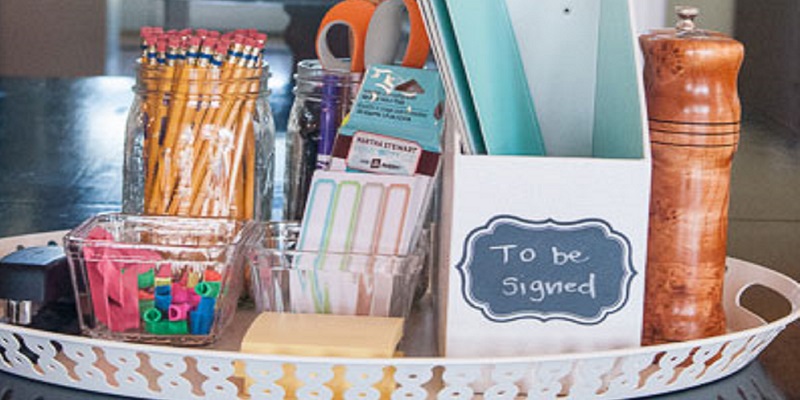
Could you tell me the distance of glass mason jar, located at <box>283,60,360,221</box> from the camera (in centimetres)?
81

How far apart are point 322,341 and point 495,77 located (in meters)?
0.16

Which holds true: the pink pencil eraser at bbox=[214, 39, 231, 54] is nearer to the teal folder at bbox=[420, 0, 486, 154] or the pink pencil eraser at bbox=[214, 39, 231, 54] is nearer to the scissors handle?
the scissors handle

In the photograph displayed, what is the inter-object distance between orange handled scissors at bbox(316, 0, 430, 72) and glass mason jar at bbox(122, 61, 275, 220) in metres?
0.06

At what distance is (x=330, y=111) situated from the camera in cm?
80

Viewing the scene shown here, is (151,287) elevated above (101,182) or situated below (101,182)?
above

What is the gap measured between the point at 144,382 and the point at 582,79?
0.29 metres

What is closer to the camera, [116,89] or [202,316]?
[202,316]

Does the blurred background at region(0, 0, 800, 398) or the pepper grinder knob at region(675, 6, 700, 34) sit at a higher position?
the pepper grinder knob at region(675, 6, 700, 34)

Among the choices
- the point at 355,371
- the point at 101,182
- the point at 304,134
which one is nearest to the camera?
the point at 355,371

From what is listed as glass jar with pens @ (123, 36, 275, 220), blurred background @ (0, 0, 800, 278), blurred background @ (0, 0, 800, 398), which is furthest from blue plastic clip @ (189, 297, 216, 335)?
blurred background @ (0, 0, 800, 278)

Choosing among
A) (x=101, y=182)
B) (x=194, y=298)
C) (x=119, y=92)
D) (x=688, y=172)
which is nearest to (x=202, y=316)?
(x=194, y=298)

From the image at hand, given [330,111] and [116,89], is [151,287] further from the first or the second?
[116,89]

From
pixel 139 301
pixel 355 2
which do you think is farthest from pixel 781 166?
pixel 139 301

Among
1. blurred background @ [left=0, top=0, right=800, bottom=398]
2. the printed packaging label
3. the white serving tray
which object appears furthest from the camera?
blurred background @ [left=0, top=0, right=800, bottom=398]
